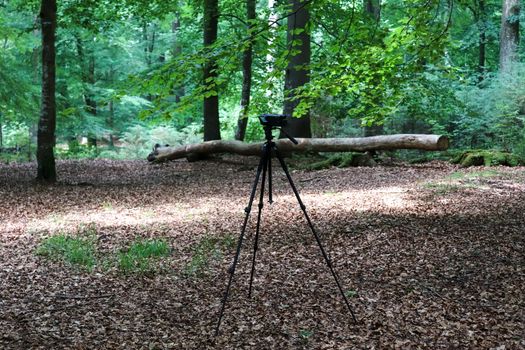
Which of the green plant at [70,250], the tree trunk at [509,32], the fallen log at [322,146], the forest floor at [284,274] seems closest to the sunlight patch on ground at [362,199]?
the forest floor at [284,274]

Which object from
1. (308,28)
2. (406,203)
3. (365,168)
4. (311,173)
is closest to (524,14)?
(365,168)

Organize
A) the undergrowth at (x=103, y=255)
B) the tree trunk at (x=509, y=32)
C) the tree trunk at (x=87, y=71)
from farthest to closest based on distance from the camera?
the tree trunk at (x=87, y=71) < the tree trunk at (x=509, y=32) < the undergrowth at (x=103, y=255)

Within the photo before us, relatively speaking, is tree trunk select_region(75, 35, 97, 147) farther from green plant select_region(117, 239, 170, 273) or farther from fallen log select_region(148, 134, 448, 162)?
green plant select_region(117, 239, 170, 273)

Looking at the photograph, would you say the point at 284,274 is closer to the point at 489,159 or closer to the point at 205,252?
the point at 205,252

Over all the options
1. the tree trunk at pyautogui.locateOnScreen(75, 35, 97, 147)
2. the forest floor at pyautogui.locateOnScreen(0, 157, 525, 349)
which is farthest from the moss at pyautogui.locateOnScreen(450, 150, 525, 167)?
the tree trunk at pyautogui.locateOnScreen(75, 35, 97, 147)

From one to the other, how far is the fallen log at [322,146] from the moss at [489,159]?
2.48ft

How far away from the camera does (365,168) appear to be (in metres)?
12.7

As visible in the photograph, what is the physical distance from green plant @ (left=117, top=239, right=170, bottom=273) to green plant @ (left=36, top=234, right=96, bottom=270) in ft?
1.14

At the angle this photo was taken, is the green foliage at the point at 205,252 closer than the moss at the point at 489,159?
Yes

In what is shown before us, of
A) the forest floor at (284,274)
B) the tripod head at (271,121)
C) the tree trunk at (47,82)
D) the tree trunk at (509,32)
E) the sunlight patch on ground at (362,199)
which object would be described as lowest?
the forest floor at (284,274)

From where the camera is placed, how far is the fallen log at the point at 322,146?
12.7 meters

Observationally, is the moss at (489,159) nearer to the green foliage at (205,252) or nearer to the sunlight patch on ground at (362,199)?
the sunlight patch on ground at (362,199)

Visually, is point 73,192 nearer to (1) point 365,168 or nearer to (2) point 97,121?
(1) point 365,168

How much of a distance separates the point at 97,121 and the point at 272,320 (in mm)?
18971
